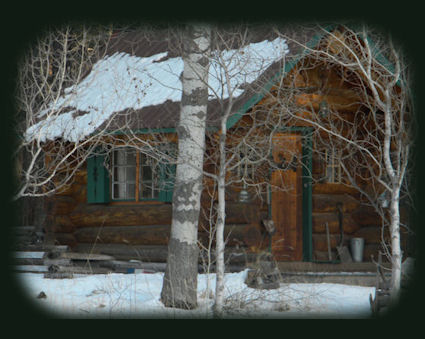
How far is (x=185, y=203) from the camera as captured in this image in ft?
27.0

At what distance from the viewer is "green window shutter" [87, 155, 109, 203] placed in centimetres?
1255

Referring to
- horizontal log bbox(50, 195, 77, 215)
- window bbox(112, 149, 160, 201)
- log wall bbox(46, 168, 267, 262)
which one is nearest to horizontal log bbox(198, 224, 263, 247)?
log wall bbox(46, 168, 267, 262)

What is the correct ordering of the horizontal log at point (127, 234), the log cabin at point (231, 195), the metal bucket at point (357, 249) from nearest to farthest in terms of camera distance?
Result: the log cabin at point (231, 195) < the metal bucket at point (357, 249) < the horizontal log at point (127, 234)

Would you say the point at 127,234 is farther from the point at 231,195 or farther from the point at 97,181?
the point at 231,195

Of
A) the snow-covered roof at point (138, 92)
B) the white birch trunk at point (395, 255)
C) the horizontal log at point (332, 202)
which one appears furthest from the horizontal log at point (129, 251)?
the white birch trunk at point (395, 255)

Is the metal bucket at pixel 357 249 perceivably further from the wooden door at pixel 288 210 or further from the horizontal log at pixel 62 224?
the horizontal log at pixel 62 224

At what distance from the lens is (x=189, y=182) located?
27.1 feet

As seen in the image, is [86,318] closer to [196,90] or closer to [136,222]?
[196,90]

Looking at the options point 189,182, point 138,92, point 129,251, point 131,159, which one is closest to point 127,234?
point 129,251

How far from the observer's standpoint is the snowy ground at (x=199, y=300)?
7.76 m

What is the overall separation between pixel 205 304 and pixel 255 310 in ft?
2.61

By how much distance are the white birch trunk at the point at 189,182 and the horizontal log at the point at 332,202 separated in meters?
4.29

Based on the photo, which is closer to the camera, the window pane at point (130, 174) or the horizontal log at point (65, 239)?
the window pane at point (130, 174)

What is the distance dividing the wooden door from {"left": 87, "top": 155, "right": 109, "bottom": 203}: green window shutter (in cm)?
359
